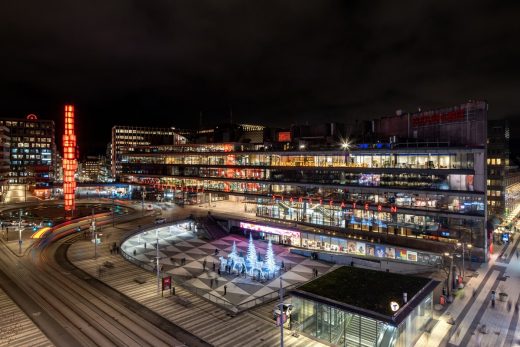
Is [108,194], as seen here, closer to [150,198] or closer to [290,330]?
[150,198]

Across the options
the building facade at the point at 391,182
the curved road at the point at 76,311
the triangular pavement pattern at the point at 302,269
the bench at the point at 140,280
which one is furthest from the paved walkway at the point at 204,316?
the building facade at the point at 391,182

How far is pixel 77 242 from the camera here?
61.3 meters

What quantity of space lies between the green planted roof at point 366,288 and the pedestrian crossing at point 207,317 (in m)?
4.56

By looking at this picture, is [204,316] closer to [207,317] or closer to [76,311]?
[207,317]

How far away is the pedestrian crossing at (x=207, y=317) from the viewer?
28938 mm

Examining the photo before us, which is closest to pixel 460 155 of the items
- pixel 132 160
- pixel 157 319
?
pixel 157 319

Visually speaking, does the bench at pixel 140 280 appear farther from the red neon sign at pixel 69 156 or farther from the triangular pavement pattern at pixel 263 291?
the red neon sign at pixel 69 156

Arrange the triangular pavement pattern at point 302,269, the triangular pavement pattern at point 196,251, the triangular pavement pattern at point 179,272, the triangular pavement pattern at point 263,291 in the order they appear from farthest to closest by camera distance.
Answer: the triangular pavement pattern at point 196,251
the triangular pavement pattern at point 302,269
the triangular pavement pattern at point 179,272
the triangular pavement pattern at point 263,291

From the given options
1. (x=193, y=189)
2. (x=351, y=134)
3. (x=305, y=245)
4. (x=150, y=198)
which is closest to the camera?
(x=305, y=245)

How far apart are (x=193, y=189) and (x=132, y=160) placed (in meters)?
41.7

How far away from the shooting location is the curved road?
28812mm

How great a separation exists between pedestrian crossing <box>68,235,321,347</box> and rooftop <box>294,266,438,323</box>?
168 inches

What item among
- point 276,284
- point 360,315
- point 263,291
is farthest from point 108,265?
point 360,315

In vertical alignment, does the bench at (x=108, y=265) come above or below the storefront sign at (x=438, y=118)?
below
